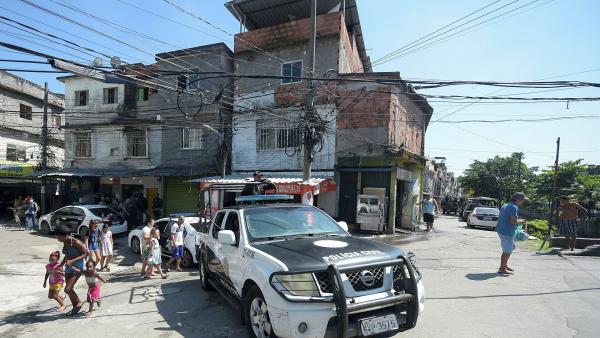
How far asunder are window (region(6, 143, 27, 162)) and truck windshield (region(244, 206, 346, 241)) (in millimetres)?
27571

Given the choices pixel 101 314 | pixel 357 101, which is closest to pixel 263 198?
pixel 101 314

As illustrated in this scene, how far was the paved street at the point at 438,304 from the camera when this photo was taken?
4707 mm

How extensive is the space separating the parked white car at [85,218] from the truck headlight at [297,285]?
12947mm

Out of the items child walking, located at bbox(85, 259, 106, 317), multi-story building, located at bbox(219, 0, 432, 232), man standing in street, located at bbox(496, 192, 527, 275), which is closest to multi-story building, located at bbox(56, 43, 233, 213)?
multi-story building, located at bbox(219, 0, 432, 232)

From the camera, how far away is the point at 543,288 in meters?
6.26

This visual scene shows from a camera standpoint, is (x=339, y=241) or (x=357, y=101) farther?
(x=357, y=101)

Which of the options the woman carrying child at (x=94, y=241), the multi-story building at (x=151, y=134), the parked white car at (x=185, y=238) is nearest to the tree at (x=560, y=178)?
the multi-story building at (x=151, y=134)

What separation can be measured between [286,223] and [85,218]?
12606 millimetres

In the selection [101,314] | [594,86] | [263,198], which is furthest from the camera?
[594,86]

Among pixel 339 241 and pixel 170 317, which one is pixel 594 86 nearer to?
pixel 339 241

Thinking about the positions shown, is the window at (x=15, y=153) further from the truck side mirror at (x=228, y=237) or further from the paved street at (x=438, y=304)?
the truck side mirror at (x=228, y=237)

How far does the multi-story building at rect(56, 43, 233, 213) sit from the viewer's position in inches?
741

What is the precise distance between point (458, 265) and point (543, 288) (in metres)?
2.26

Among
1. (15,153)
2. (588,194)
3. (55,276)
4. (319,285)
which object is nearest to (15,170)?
(15,153)
